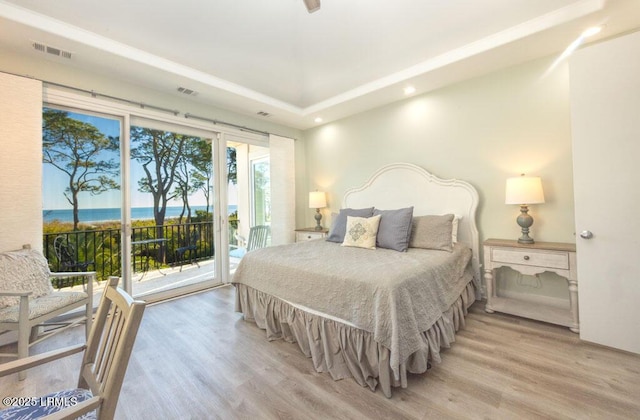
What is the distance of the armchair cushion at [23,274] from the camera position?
2.05m

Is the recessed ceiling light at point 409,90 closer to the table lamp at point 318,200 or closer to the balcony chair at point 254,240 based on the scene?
the table lamp at point 318,200

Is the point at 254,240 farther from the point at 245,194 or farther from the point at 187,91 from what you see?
the point at 187,91

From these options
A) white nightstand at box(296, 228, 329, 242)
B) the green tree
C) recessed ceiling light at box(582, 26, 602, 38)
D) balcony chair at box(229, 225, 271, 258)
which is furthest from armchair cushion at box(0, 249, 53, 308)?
recessed ceiling light at box(582, 26, 602, 38)

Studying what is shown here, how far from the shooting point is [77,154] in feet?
9.46

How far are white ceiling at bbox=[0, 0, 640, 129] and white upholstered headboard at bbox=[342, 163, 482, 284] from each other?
111 centimetres

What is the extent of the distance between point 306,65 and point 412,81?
1.26m

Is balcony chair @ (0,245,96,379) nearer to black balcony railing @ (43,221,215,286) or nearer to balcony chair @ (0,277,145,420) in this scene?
black balcony railing @ (43,221,215,286)

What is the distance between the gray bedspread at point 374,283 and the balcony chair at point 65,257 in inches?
70.3

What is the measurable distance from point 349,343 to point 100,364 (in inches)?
52.6

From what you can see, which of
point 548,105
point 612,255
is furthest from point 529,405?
point 548,105

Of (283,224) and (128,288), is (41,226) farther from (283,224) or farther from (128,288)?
(283,224)

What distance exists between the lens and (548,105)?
8.89 ft

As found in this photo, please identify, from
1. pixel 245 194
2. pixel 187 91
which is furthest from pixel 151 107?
pixel 245 194

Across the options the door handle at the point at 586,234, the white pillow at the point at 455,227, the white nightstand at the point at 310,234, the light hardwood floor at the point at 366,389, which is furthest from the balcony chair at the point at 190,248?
the door handle at the point at 586,234
